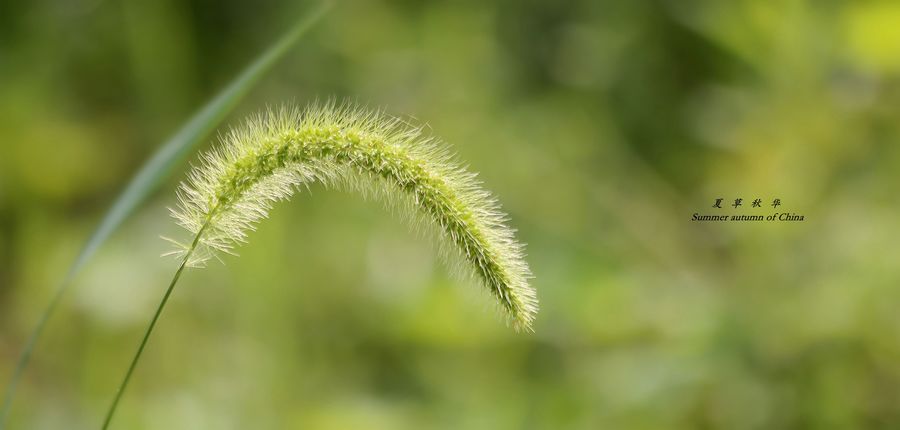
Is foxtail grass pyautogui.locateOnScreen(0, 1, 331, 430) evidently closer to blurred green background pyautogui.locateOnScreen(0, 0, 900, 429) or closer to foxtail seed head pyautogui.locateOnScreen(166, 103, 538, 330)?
foxtail seed head pyautogui.locateOnScreen(166, 103, 538, 330)

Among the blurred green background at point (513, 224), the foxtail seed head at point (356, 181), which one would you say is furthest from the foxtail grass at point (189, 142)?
the blurred green background at point (513, 224)

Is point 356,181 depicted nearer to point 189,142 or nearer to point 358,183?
point 358,183

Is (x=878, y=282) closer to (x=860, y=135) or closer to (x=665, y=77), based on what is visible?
(x=860, y=135)

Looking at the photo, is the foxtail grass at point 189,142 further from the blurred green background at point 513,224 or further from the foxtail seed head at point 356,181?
the blurred green background at point 513,224

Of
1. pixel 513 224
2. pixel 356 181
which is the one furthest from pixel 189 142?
pixel 513 224

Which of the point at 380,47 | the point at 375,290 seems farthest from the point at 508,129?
the point at 375,290

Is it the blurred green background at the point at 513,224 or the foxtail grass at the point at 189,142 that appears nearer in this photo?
the foxtail grass at the point at 189,142
